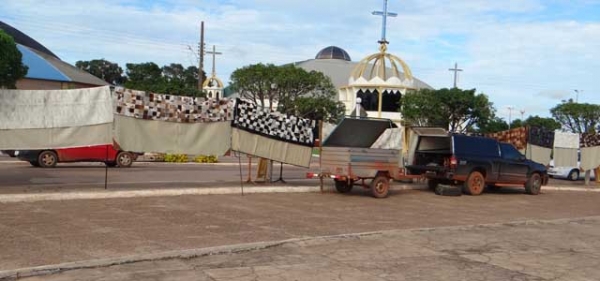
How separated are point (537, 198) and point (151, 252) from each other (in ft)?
46.9

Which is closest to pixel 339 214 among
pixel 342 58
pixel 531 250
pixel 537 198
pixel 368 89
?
pixel 531 250

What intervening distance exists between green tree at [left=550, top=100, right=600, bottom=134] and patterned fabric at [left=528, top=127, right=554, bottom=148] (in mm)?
42915

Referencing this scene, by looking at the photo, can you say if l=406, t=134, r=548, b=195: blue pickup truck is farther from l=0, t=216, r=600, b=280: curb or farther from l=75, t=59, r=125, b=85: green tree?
l=75, t=59, r=125, b=85: green tree

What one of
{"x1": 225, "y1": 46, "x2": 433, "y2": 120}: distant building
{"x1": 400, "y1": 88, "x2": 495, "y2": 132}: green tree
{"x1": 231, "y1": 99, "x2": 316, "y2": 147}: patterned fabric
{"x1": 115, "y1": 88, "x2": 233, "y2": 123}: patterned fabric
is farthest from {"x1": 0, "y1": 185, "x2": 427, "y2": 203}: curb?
{"x1": 225, "y1": 46, "x2": 433, "y2": 120}: distant building

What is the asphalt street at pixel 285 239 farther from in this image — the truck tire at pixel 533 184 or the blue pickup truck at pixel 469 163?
the truck tire at pixel 533 184

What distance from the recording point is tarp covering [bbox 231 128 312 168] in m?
15.6

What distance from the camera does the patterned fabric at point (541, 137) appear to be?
22.5 metres

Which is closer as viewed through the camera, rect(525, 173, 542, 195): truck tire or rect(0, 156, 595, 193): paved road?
rect(0, 156, 595, 193): paved road

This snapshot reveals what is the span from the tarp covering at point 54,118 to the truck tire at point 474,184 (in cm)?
1043

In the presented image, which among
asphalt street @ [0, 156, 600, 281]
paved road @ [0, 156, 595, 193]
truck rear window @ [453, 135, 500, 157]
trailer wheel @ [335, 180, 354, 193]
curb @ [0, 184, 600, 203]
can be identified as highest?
truck rear window @ [453, 135, 500, 157]

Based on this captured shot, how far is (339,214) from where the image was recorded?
1277 centimetres

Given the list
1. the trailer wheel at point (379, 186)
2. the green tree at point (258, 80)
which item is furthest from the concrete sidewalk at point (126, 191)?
the green tree at point (258, 80)

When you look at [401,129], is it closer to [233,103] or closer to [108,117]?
[233,103]

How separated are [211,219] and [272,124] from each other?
5.43 metres
